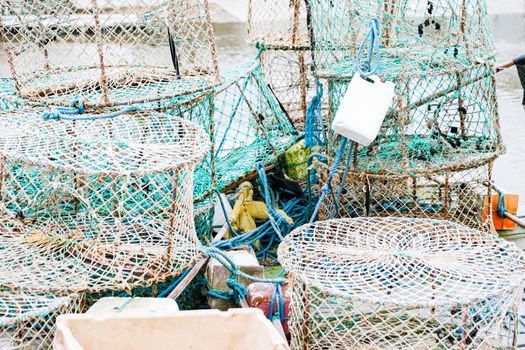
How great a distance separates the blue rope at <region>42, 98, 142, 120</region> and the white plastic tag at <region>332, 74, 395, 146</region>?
37.3 inches

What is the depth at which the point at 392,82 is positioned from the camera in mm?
3324

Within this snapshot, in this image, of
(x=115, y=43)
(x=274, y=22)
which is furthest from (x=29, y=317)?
(x=274, y=22)

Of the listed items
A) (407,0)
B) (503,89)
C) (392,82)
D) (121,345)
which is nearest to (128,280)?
(121,345)

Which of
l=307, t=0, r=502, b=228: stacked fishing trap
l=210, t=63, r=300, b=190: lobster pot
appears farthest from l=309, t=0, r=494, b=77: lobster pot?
l=210, t=63, r=300, b=190: lobster pot

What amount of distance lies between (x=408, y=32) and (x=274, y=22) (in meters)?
1.79

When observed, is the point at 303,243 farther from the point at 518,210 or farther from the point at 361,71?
the point at 518,210

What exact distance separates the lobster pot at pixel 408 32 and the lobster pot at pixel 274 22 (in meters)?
1.22

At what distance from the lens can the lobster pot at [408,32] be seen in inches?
144

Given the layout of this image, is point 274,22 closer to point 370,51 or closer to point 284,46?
point 284,46

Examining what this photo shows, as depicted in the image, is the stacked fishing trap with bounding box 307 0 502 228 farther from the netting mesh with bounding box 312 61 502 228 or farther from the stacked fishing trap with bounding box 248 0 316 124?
the stacked fishing trap with bounding box 248 0 316 124

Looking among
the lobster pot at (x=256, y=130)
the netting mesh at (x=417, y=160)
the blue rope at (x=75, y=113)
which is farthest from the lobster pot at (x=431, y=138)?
the blue rope at (x=75, y=113)

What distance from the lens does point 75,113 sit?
3.24 m

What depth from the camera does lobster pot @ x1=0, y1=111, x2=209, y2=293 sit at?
276cm

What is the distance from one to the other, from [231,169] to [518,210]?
2023mm
